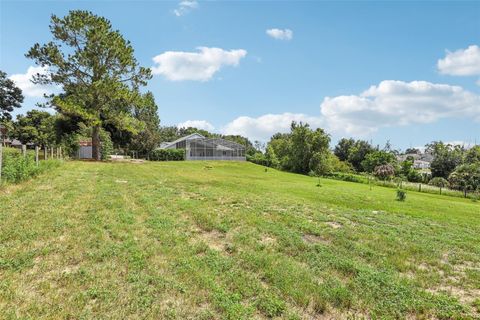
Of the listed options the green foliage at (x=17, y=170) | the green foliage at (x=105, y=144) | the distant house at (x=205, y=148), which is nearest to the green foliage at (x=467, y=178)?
the distant house at (x=205, y=148)

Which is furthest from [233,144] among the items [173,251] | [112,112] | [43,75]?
[173,251]

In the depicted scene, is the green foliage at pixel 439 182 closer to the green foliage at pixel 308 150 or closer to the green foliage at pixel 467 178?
the green foliage at pixel 467 178

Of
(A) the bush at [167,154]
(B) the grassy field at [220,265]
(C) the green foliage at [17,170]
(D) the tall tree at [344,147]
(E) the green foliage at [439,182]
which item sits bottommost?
(E) the green foliage at [439,182]

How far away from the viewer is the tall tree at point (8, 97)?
45344 millimetres

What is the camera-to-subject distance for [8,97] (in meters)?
46.2

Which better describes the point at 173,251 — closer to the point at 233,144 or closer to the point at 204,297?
the point at 204,297

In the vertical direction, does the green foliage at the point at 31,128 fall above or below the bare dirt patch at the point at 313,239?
above

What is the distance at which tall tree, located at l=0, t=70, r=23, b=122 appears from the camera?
45.3 meters

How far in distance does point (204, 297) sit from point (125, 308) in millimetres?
901

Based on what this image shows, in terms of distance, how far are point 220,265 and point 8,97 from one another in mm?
55850

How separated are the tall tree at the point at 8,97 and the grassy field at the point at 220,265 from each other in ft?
161

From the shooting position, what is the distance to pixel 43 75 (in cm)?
2616

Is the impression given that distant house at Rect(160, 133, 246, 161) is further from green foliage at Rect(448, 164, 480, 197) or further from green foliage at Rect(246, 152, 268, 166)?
green foliage at Rect(448, 164, 480, 197)

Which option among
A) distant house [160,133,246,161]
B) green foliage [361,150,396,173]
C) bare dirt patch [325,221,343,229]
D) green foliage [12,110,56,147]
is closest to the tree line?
green foliage [361,150,396,173]
